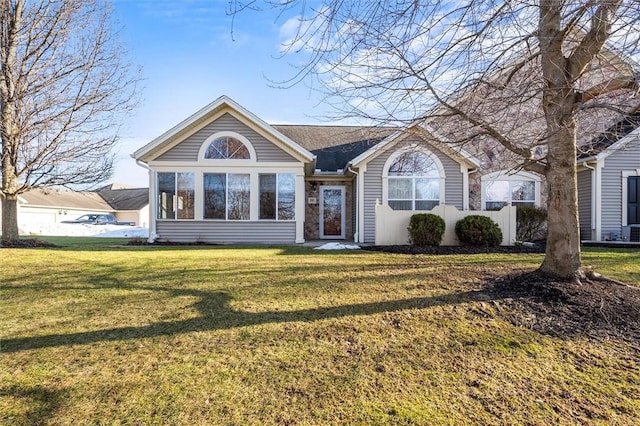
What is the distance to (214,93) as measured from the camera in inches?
485

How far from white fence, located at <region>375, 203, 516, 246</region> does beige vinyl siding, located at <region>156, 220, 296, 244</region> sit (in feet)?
10.8

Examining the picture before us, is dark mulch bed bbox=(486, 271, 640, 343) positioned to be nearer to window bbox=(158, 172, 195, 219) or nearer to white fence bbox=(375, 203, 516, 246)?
white fence bbox=(375, 203, 516, 246)

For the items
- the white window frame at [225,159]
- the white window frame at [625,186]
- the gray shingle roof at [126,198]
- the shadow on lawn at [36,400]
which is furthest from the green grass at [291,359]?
the gray shingle roof at [126,198]

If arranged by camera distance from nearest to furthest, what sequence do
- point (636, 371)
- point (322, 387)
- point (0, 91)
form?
point (322, 387)
point (636, 371)
point (0, 91)

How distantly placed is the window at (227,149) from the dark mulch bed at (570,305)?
975cm

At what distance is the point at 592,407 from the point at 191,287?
4.93 m

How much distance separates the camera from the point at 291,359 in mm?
3162

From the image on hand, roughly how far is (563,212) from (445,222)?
6.18 metres

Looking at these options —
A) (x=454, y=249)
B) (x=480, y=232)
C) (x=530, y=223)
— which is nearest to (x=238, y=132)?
(x=454, y=249)

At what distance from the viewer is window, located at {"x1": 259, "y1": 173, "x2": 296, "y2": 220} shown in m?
12.9

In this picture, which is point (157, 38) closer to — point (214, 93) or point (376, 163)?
point (214, 93)

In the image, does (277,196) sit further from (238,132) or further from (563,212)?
(563,212)

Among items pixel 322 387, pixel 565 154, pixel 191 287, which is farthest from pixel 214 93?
pixel 322 387

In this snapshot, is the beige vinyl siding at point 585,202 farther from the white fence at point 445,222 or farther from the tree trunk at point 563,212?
the tree trunk at point 563,212
